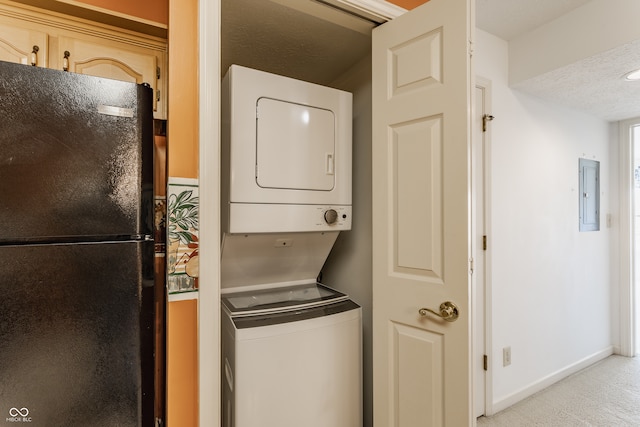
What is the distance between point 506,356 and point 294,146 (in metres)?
2.12

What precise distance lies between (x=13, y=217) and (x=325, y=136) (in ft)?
4.06

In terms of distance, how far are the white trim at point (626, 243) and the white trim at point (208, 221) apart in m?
3.96

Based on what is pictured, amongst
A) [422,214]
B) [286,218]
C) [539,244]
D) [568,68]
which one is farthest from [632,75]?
[286,218]

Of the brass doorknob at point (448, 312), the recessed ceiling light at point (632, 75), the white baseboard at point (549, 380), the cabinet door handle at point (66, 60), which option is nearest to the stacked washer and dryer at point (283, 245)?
the brass doorknob at point (448, 312)

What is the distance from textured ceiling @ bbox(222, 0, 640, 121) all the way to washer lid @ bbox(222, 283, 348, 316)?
137 centimetres

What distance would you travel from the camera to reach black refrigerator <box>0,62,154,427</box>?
760mm

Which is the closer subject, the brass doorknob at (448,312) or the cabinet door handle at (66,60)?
the brass doorknob at (448,312)

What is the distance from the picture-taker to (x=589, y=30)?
6.45 feet

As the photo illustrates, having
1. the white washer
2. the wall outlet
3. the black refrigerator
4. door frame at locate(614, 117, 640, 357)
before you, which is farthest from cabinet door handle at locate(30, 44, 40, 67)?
door frame at locate(614, 117, 640, 357)

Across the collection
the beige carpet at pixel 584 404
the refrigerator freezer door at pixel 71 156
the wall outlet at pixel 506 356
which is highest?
the refrigerator freezer door at pixel 71 156

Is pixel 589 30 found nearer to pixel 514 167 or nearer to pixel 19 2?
pixel 514 167

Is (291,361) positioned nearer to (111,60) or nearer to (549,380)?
(111,60)

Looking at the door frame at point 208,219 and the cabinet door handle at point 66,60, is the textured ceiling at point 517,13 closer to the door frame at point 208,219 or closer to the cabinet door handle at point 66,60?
the door frame at point 208,219

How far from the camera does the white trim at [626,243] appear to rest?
3148 millimetres
